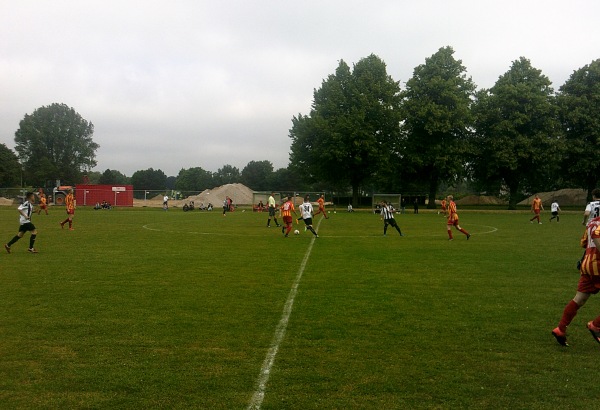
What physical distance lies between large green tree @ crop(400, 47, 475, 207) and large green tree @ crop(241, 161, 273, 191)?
8162 centimetres

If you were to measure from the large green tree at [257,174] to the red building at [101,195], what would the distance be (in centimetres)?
7258

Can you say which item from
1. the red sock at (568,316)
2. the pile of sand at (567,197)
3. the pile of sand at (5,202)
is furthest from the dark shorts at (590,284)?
the pile of sand at (567,197)

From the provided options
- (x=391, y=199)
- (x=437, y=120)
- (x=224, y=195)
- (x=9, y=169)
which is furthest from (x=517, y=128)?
(x=9, y=169)

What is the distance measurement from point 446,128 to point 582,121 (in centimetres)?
1509

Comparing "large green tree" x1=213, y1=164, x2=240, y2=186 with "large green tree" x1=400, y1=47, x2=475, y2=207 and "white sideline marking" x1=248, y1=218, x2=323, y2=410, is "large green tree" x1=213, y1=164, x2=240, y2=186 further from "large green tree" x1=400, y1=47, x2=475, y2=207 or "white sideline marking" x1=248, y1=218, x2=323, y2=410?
"white sideline marking" x1=248, y1=218, x2=323, y2=410

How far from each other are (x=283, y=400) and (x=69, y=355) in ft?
9.49

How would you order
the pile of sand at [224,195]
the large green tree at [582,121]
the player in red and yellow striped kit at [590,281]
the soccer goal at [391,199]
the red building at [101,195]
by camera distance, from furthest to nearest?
the pile of sand at [224,195] → the red building at [101,195] → the soccer goal at [391,199] → the large green tree at [582,121] → the player in red and yellow striped kit at [590,281]

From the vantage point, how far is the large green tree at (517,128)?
53219mm

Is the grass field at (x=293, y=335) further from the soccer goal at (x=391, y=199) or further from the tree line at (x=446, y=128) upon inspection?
the tree line at (x=446, y=128)

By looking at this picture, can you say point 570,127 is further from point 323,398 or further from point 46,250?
point 323,398

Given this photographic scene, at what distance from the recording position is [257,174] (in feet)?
484

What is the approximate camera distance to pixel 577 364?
18.9 ft

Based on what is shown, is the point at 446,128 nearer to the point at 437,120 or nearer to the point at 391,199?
the point at 437,120

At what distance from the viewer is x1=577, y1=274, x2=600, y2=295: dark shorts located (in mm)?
6367
